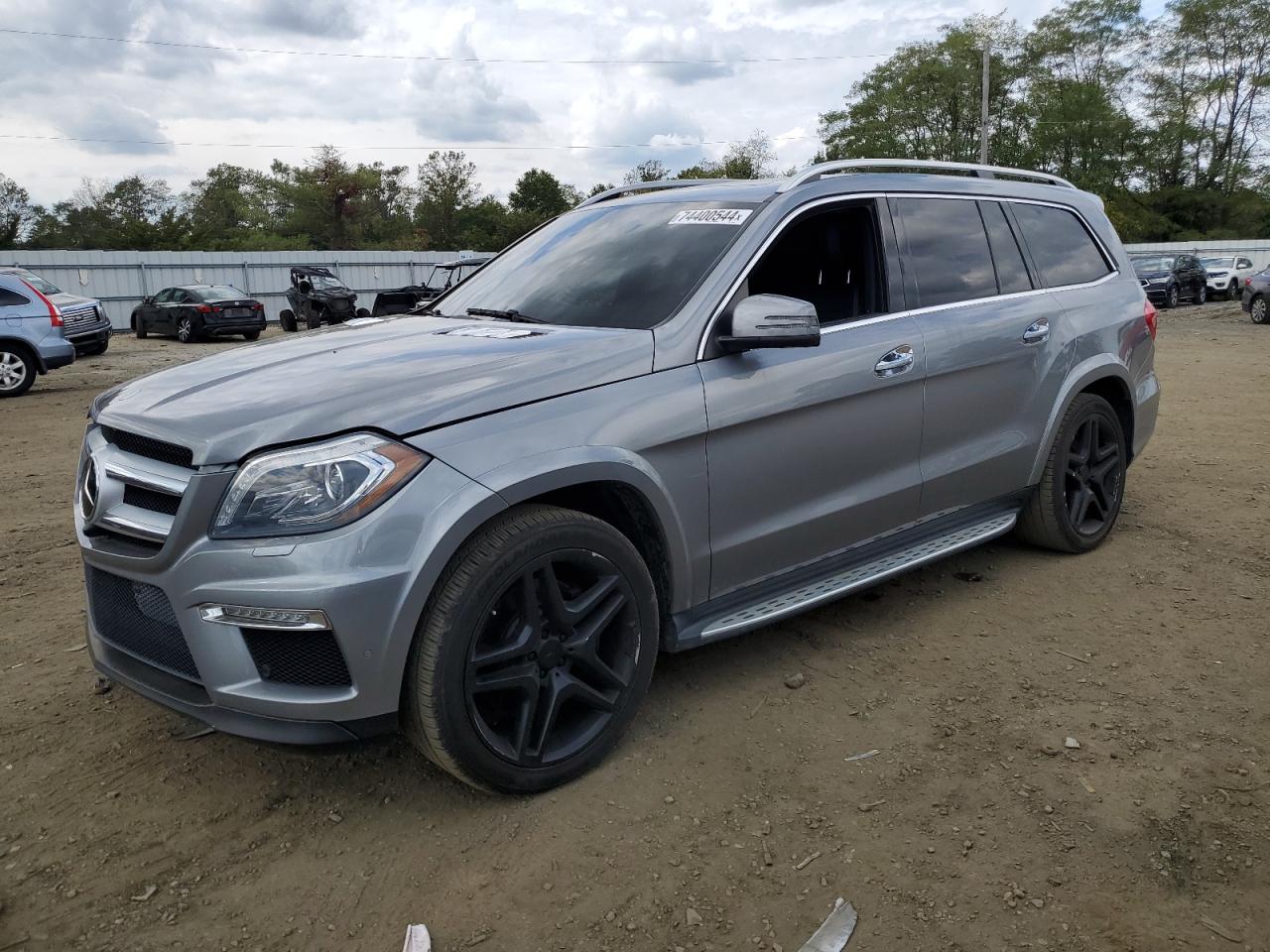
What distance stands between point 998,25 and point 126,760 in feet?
226

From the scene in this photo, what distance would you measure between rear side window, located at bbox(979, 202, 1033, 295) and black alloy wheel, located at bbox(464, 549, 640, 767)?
Result: 97.4 inches

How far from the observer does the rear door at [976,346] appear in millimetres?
3918

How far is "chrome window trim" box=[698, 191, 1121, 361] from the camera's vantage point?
325 centimetres

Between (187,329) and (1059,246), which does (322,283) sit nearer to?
(187,329)

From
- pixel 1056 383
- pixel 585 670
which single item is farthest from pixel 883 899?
pixel 1056 383

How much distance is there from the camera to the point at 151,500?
2627 mm

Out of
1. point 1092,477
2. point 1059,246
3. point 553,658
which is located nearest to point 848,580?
point 553,658

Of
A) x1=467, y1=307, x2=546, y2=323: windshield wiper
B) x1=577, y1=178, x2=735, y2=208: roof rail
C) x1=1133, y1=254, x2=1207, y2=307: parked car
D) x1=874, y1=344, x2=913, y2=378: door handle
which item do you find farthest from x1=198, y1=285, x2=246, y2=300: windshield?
x1=1133, y1=254, x2=1207, y2=307: parked car

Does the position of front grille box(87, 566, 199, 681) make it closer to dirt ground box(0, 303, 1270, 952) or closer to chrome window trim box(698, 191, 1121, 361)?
dirt ground box(0, 303, 1270, 952)

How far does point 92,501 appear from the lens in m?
2.84

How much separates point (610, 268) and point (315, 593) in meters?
1.71

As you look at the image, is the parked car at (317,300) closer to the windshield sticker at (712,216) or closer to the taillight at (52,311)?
the taillight at (52,311)

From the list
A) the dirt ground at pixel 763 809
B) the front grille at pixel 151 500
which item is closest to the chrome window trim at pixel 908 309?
the dirt ground at pixel 763 809

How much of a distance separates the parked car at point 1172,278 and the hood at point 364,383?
2934 centimetres
